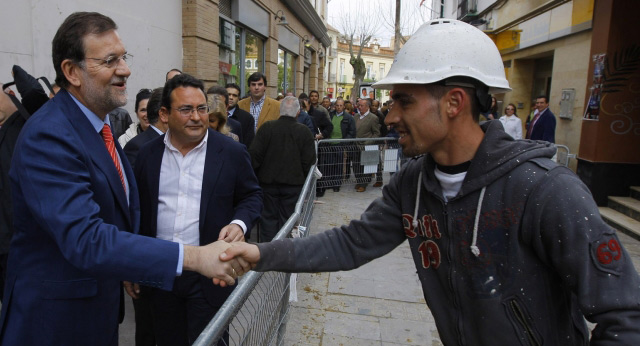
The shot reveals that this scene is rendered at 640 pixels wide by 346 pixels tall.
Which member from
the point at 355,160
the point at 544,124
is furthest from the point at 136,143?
the point at 544,124

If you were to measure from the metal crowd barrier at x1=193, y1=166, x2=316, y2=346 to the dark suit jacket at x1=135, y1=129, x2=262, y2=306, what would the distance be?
33cm

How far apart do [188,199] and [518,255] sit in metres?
1.88

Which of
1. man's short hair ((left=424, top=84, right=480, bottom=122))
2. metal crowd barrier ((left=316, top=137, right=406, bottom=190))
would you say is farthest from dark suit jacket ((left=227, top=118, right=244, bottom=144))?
man's short hair ((left=424, top=84, right=480, bottom=122))

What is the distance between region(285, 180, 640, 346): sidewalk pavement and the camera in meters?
3.87

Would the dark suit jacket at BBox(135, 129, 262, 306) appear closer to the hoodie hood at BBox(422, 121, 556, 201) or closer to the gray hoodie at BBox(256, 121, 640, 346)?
the gray hoodie at BBox(256, 121, 640, 346)

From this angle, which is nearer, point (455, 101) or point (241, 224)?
point (455, 101)

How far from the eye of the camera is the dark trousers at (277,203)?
559cm

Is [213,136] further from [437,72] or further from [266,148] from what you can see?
[266,148]

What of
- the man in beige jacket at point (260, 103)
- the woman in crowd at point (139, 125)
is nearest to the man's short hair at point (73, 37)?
the woman in crowd at point (139, 125)

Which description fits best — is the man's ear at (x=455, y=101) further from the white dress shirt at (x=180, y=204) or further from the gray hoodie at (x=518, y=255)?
the white dress shirt at (x=180, y=204)

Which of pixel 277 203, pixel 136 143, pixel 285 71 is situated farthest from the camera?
pixel 285 71

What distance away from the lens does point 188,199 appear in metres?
2.67

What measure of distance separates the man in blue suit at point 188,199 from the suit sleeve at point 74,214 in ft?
2.76

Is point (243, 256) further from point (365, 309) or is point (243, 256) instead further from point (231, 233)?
point (365, 309)
